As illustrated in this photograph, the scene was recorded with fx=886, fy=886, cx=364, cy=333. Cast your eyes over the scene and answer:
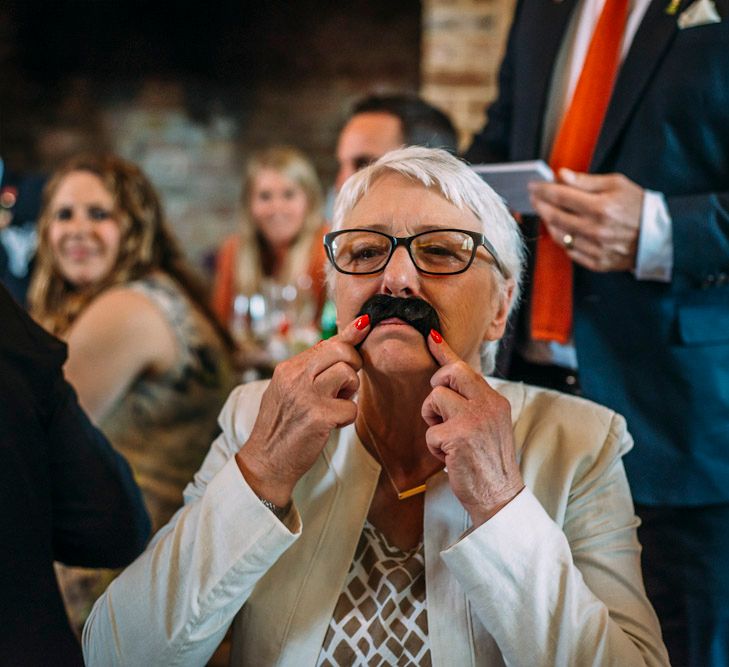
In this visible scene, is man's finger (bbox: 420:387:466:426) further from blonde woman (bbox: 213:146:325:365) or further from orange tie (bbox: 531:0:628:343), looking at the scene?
blonde woman (bbox: 213:146:325:365)

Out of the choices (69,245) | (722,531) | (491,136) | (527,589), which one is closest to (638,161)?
(491,136)

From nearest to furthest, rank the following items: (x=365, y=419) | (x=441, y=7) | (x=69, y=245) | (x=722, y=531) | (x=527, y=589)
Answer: (x=527, y=589)
(x=365, y=419)
(x=722, y=531)
(x=69, y=245)
(x=441, y=7)

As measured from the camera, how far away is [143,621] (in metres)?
1.06

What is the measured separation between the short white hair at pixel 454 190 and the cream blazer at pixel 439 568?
0.22 m

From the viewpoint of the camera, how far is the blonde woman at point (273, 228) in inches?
164

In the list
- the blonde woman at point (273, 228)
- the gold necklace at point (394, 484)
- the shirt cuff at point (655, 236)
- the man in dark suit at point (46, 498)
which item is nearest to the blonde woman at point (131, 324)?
the man in dark suit at point (46, 498)

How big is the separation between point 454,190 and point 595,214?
0.35 meters

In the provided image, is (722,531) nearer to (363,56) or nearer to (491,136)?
(491,136)

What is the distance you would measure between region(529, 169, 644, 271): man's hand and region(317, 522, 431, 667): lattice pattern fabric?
599mm

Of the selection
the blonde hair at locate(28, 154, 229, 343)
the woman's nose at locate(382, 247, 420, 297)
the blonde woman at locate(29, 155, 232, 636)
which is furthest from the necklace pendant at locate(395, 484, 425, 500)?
the blonde hair at locate(28, 154, 229, 343)

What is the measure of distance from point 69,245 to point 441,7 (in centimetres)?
255

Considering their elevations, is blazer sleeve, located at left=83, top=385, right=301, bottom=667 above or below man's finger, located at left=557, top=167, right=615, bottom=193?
below

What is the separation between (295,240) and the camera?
4188mm

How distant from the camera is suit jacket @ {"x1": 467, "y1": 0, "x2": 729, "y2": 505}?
4.60 ft
